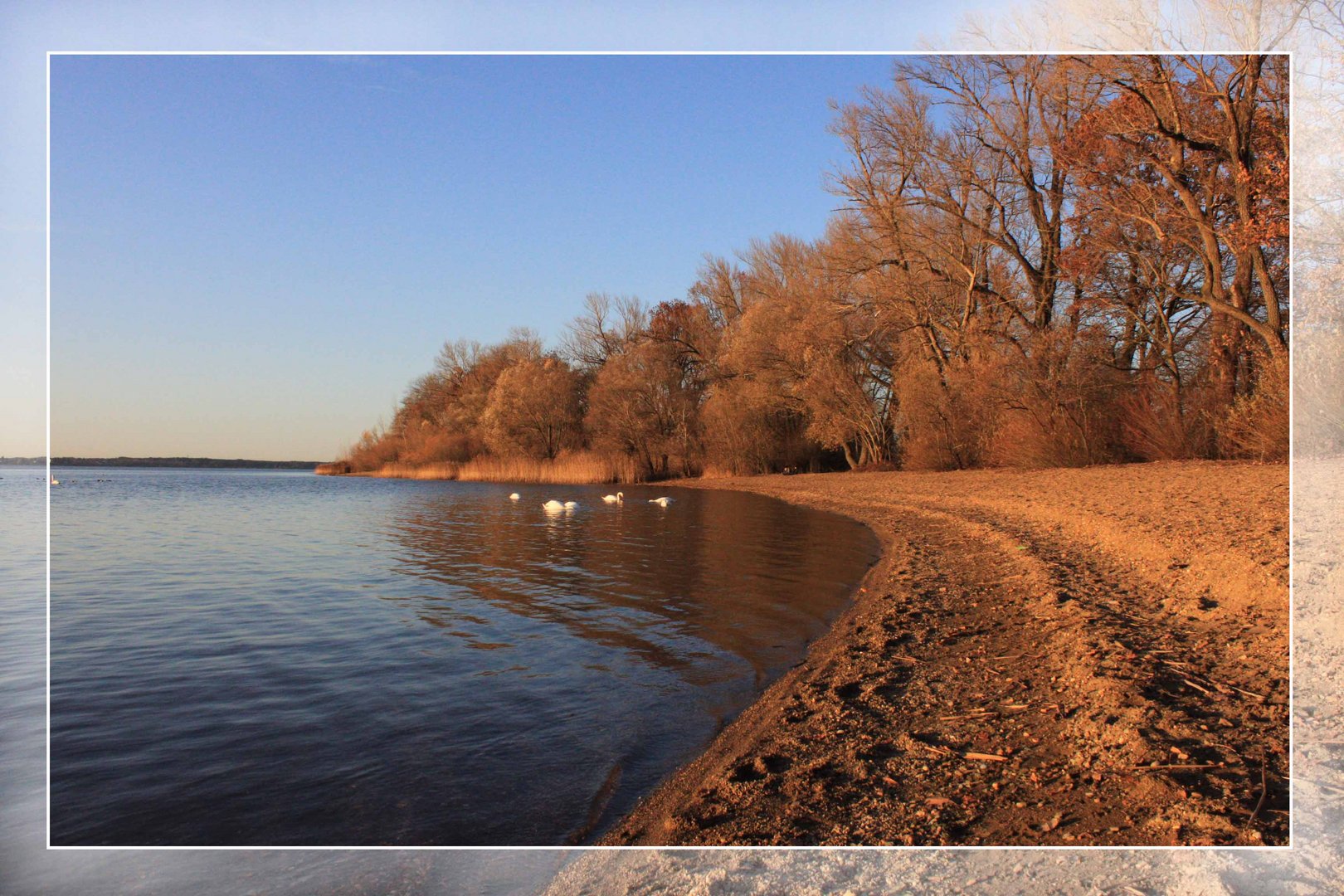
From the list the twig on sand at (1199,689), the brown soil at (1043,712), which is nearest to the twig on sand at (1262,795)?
the brown soil at (1043,712)

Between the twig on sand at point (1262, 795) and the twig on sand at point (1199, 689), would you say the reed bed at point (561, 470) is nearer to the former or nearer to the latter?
the twig on sand at point (1199, 689)

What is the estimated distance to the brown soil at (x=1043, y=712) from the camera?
123 inches

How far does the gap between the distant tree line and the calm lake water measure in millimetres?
5580

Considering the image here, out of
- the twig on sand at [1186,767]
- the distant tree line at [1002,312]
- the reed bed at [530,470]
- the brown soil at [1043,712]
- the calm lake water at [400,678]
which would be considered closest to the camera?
the brown soil at [1043,712]

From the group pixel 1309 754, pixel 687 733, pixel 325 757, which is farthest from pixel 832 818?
pixel 325 757

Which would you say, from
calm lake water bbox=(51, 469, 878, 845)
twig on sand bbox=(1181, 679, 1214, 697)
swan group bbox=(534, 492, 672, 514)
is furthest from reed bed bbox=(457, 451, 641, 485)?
twig on sand bbox=(1181, 679, 1214, 697)

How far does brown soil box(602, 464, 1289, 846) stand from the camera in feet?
10.3

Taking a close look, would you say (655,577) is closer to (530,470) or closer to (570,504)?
(570,504)

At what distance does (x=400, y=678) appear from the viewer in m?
5.55

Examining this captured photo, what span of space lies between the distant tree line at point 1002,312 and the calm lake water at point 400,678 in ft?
18.3

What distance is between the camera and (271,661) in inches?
236

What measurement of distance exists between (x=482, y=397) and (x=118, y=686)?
134 feet

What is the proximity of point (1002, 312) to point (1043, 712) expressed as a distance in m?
19.4

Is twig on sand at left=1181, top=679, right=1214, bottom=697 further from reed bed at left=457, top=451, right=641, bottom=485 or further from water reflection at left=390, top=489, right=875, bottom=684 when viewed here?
reed bed at left=457, top=451, right=641, bottom=485
